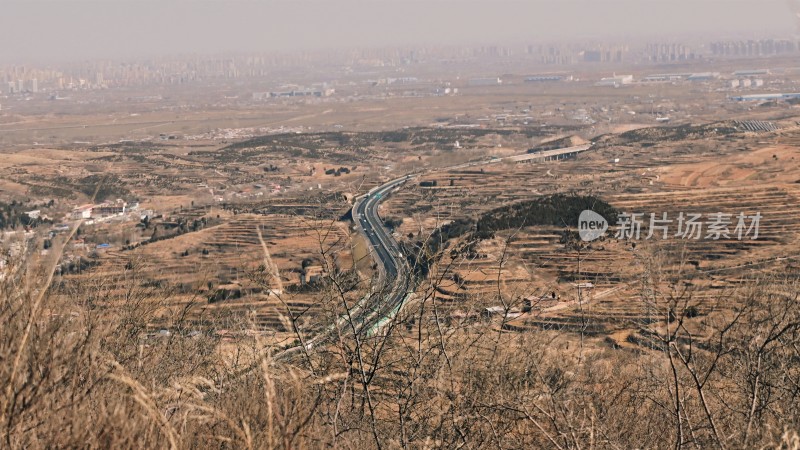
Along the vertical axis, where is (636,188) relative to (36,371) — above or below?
below

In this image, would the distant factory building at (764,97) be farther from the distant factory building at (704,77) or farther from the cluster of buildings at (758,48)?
the cluster of buildings at (758,48)

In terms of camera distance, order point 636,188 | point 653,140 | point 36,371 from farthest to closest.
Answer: point 653,140 → point 636,188 → point 36,371

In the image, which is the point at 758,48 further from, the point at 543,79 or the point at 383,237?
the point at 383,237

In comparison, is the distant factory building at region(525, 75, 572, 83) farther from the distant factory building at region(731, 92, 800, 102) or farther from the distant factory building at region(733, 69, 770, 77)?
the distant factory building at region(731, 92, 800, 102)

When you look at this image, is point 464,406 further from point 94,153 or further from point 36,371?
point 94,153

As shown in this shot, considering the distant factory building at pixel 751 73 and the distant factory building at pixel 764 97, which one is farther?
the distant factory building at pixel 751 73

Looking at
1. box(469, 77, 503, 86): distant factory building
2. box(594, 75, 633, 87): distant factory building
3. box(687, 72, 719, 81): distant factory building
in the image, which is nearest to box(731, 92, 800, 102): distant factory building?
box(687, 72, 719, 81): distant factory building

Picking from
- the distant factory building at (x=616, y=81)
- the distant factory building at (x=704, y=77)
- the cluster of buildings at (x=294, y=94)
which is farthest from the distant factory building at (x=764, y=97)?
the cluster of buildings at (x=294, y=94)

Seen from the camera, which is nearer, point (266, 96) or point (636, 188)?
point (636, 188)

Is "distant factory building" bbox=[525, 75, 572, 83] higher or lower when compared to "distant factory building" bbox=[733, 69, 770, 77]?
lower

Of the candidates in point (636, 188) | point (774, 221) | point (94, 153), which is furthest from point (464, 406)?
point (94, 153)

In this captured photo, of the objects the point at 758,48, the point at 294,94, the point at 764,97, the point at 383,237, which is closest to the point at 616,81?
the point at 764,97
